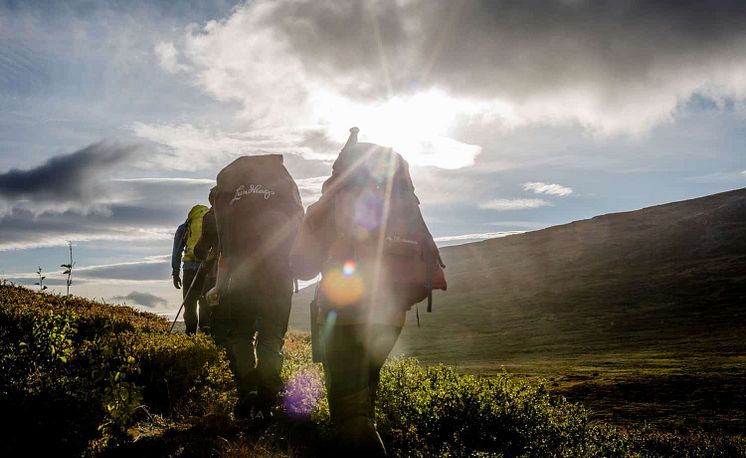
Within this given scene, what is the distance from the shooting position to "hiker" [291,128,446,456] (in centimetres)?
369

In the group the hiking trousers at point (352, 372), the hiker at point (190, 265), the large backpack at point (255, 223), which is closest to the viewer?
the hiking trousers at point (352, 372)

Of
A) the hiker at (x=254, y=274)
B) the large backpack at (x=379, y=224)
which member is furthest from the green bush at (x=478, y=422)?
the large backpack at (x=379, y=224)

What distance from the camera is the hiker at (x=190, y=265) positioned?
11359mm

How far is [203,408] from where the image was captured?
6691 millimetres

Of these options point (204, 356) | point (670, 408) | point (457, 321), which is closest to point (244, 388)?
point (204, 356)

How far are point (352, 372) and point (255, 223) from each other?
3.26 meters

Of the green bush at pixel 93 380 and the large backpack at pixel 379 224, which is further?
the green bush at pixel 93 380

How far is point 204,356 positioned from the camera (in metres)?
8.40

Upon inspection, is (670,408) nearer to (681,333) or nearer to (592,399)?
(592,399)

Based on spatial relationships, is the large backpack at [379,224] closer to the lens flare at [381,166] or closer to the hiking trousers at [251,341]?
the lens flare at [381,166]

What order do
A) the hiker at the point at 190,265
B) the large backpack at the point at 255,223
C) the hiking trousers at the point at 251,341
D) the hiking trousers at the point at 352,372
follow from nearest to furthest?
the hiking trousers at the point at 352,372
the hiking trousers at the point at 251,341
the large backpack at the point at 255,223
the hiker at the point at 190,265

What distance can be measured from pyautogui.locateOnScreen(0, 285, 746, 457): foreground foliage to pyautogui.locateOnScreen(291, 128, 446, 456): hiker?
1471mm

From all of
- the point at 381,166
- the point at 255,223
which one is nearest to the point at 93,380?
the point at 255,223

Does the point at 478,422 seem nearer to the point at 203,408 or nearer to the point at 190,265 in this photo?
the point at 203,408
